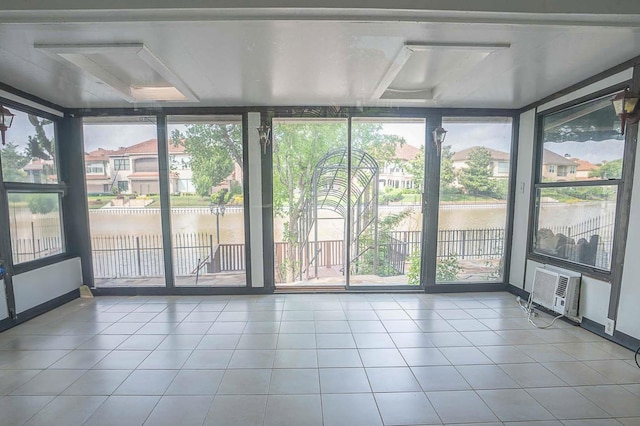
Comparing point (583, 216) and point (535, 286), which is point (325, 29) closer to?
point (583, 216)

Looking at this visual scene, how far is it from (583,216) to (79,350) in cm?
A: 508

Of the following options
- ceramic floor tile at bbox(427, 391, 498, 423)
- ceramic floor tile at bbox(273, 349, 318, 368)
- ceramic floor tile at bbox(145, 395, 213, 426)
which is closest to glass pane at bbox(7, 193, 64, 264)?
ceramic floor tile at bbox(145, 395, 213, 426)

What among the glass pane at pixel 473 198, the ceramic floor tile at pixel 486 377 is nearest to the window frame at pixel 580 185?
the glass pane at pixel 473 198

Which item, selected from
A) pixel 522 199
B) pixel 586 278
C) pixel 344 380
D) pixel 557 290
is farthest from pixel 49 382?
pixel 522 199

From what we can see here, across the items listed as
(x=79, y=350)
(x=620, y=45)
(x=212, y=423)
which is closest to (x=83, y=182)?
(x=79, y=350)

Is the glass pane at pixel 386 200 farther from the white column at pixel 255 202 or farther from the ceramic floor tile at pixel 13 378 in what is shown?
the ceramic floor tile at pixel 13 378

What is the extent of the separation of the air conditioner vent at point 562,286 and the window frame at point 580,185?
156mm

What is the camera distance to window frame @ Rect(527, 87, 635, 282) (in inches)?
102

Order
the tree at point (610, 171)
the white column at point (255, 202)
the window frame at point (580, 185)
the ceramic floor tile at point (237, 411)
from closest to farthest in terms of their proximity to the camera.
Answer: the ceramic floor tile at point (237, 411), the window frame at point (580, 185), the tree at point (610, 171), the white column at point (255, 202)

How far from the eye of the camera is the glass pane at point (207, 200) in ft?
12.7

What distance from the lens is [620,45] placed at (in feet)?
7.28

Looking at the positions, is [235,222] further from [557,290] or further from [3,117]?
[557,290]

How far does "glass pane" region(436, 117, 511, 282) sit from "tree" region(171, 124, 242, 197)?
9.35 ft

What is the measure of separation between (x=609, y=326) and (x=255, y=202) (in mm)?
3934
